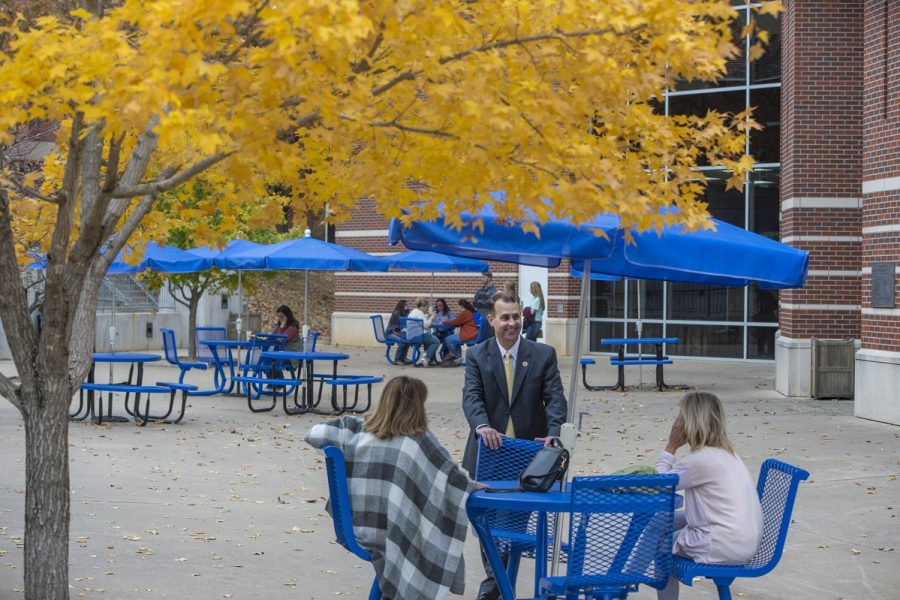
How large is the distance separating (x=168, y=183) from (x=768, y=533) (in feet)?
11.3

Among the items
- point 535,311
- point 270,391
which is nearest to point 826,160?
point 535,311

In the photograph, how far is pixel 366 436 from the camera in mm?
6035

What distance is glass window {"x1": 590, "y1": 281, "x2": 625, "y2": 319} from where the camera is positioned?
98.6ft

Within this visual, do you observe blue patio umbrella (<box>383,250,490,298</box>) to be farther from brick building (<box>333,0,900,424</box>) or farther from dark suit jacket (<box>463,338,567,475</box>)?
dark suit jacket (<box>463,338,567,475</box>)

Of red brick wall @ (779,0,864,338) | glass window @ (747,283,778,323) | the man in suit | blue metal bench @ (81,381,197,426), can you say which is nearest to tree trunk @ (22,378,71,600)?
the man in suit

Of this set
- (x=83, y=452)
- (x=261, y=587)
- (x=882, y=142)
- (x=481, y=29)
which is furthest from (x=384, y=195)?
(x=882, y=142)

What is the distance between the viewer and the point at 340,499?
19.6 feet

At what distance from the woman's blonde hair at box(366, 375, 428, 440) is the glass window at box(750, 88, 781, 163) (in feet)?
74.9

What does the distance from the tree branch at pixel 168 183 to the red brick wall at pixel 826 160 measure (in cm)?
1527

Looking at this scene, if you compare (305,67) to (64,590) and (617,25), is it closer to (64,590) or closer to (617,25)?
(617,25)

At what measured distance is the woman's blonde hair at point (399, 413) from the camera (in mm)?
5980

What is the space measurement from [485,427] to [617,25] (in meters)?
2.79

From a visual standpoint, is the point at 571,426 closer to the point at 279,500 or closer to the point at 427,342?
the point at 279,500

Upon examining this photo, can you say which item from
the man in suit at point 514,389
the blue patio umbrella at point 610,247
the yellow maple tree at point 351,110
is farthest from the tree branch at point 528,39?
the man in suit at point 514,389
